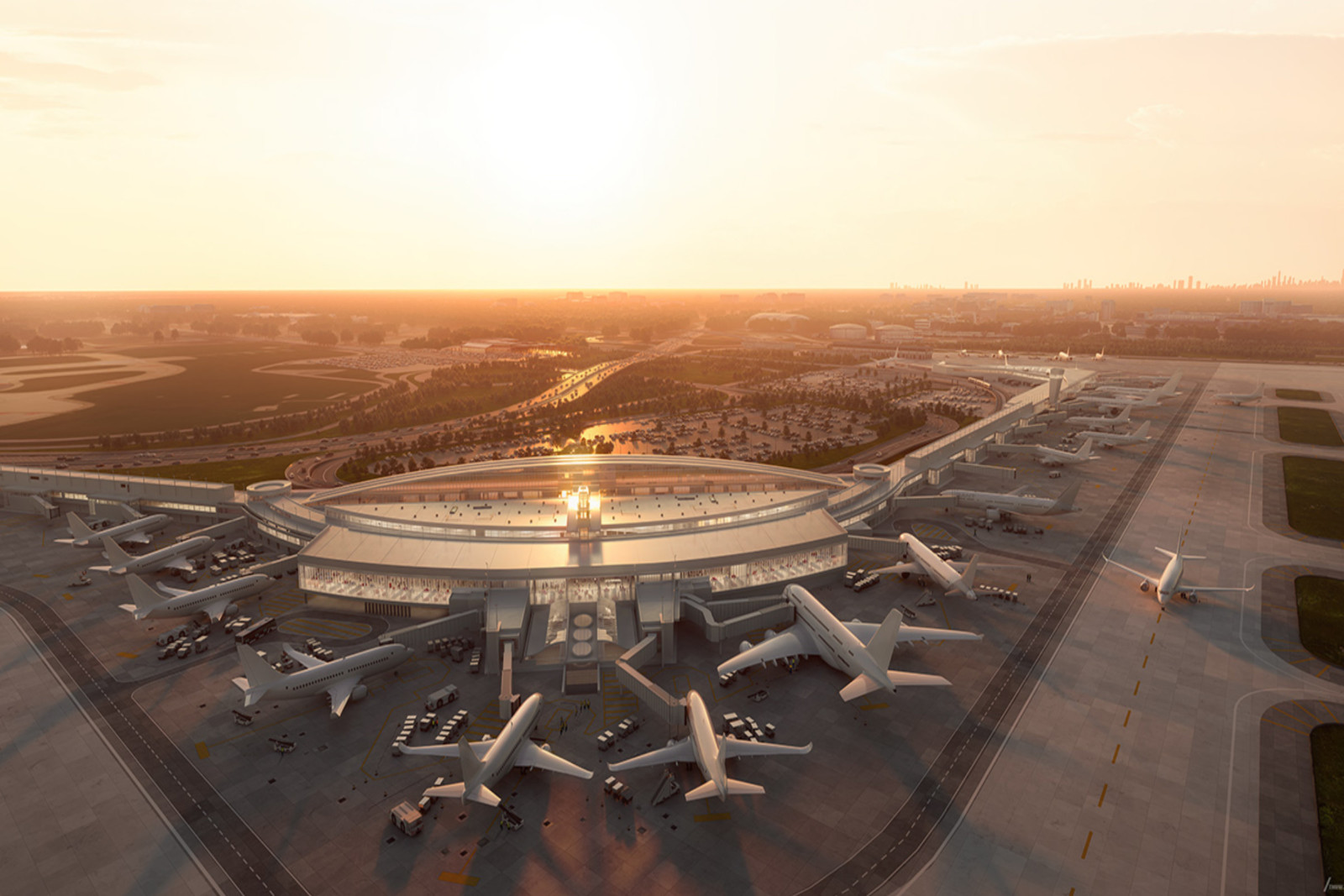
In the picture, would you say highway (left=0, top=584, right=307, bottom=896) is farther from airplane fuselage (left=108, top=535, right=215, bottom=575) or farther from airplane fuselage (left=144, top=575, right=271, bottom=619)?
airplane fuselage (left=108, top=535, right=215, bottom=575)

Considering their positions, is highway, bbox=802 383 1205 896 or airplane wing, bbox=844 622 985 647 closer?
highway, bbox=802 383 1205 896

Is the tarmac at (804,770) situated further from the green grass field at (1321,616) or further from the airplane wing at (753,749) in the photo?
the green grass field at (1321,616)

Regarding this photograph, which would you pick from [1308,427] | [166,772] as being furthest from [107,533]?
[1308,427]

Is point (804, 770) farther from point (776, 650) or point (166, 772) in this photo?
point (166, 772)

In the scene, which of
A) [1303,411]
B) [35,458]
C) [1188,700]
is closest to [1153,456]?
[1303,411]

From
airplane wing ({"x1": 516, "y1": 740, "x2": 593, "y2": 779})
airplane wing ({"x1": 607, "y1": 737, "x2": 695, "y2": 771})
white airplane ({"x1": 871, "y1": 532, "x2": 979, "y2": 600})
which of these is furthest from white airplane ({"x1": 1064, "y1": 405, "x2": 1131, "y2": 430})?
airplane wing ({"x1": 516, "y1": 740, "x2": 593, "y2": 779})

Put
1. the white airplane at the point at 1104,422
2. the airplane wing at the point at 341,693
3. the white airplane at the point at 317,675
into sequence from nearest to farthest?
the white airplane at the point at 317,675 → the airplane wing at the point at 341,693 → the white airplane at the point at 1104,422

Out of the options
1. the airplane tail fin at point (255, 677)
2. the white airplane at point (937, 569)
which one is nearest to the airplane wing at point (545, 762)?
the airplane tail fin at point (255, 677)

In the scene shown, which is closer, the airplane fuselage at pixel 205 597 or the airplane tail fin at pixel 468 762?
the airplane tail fin at pixel 468 762
